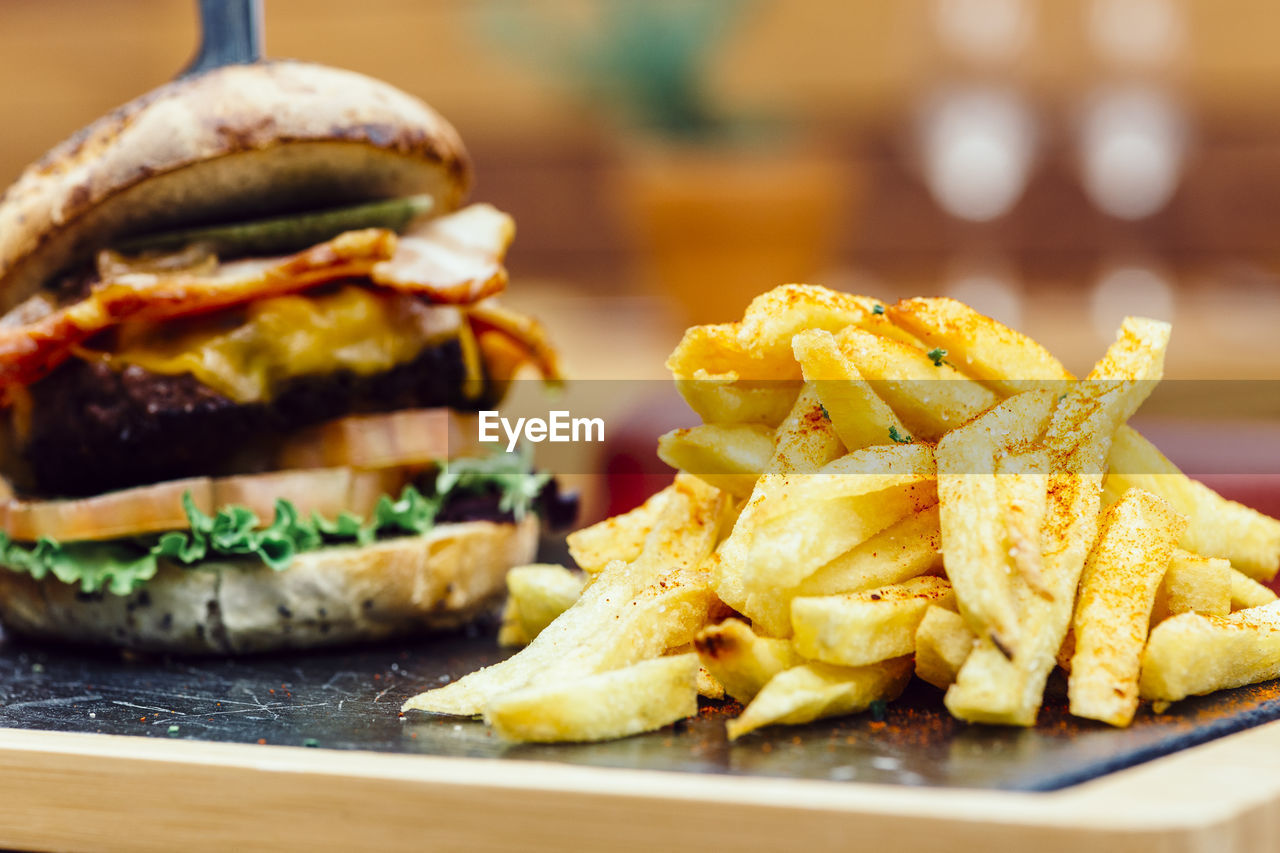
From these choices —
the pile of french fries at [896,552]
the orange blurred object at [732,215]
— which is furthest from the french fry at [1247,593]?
the orange blurred object at [732,215]

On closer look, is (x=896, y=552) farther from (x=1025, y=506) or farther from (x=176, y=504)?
(x=176, y=504)

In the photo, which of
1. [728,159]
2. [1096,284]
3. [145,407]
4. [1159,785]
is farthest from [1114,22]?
[1159,785]

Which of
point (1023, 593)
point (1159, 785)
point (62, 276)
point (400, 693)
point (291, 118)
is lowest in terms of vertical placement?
point (400, 693)

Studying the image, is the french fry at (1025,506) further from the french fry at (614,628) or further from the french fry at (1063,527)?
the french fry at (614,628)

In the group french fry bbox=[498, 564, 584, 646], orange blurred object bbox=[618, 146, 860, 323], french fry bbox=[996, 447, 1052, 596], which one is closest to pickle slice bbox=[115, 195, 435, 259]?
french fry bbox=[498, 564, 584, 646]

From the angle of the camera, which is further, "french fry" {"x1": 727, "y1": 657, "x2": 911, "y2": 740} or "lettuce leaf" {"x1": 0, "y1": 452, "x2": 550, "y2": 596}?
"lettuce leaf" {"x1": 0, "y1": 452, "x2": 550, "y2": 596}

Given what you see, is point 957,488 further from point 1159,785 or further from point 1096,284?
point 1096,284

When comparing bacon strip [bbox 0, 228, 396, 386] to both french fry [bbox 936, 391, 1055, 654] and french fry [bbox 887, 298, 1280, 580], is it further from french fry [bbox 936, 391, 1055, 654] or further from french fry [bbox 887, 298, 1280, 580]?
french fry [bbox 936, 391, 1055, 654]

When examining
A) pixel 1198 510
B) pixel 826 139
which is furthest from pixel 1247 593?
pixel 826 139
